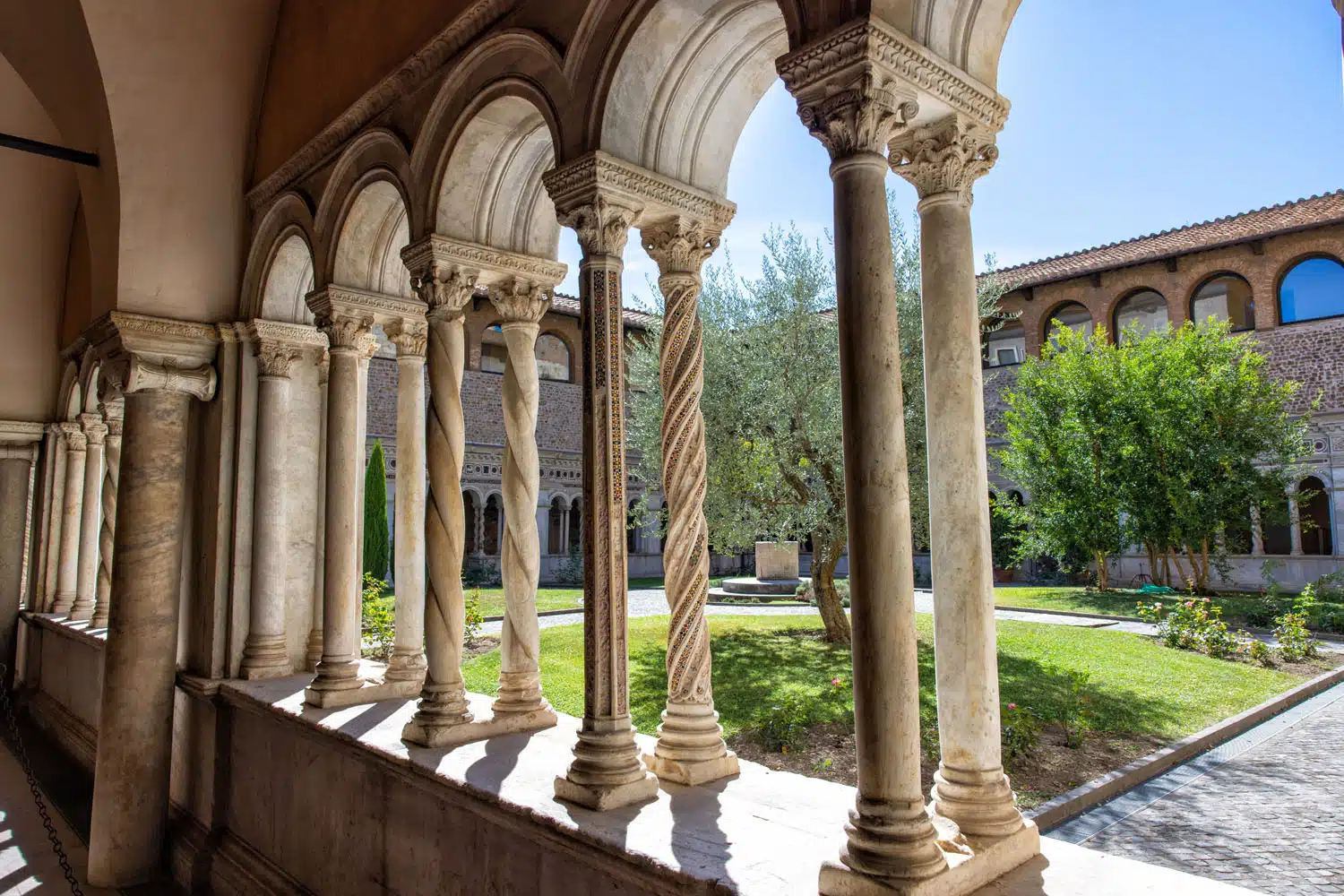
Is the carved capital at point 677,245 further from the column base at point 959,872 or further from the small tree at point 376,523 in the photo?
the small tree at point 376,523

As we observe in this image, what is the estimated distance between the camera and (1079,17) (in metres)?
5.34

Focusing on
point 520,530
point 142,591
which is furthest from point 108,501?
point 520,530

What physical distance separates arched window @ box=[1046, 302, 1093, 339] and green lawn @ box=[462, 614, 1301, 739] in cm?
1088

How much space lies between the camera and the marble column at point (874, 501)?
2.43 meters

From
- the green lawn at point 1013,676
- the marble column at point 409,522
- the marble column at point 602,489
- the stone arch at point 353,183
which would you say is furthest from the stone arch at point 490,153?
the green lawn at point 1013,676

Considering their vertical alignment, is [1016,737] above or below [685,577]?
below

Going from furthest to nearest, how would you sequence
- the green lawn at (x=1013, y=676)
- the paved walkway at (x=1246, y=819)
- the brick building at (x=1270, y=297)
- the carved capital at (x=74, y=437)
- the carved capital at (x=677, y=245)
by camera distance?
the brick building at (x=1270, y=297) → the carved capital at (x=74, y=437) → the green lawn at (x=1013, y=676) → the paved walkway at (x=1246, y=819) → the carved capital at (x=677, y=245)

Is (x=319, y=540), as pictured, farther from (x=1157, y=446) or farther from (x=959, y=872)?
(x=1157, y=446)

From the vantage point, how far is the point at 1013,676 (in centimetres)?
905

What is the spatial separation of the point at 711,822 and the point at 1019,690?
20.9ft

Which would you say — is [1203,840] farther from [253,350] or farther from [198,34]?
[198,34]

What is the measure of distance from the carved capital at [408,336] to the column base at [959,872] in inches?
163

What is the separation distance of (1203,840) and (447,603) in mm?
4445

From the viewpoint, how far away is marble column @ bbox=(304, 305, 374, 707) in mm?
5355
